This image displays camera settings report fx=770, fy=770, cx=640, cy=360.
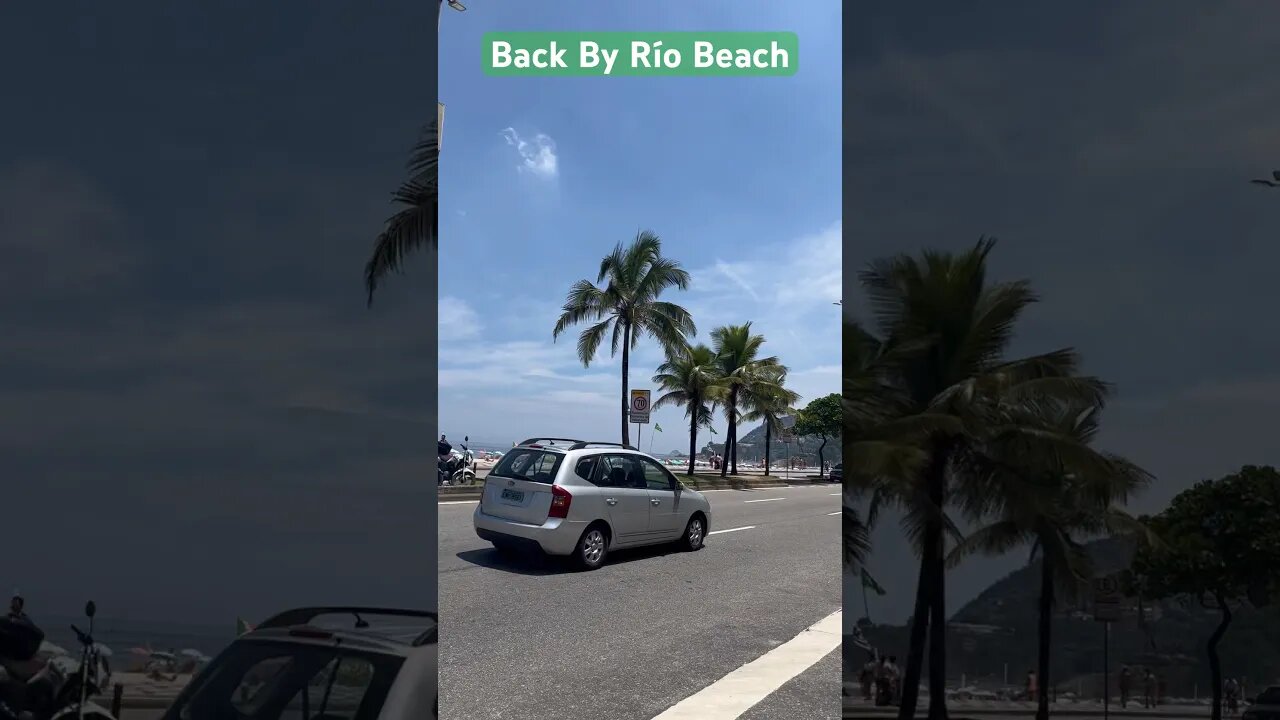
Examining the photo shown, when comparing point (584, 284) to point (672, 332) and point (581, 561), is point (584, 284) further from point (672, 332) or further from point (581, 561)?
point (581, 561)

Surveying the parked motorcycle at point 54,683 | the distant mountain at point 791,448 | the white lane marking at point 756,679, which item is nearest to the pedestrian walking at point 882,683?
the white lane marking at point 756,679

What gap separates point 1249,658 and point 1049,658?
535 millimetres

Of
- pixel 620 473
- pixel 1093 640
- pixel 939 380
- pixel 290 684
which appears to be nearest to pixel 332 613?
pixel 290 684

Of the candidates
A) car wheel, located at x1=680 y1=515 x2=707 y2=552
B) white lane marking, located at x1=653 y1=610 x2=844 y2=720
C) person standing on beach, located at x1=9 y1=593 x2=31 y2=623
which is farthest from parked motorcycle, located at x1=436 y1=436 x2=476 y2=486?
person standing on beach, located at x1=9 y1=593 x2=31 y2=623

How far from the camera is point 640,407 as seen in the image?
509 inches

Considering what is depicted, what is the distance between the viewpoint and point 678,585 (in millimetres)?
6832

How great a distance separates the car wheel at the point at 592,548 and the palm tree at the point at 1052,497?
514 centimetres

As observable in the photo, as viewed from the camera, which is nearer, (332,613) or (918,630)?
(918,630)

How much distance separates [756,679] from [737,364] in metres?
24.0

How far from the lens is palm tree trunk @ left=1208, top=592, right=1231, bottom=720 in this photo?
2.11 metres

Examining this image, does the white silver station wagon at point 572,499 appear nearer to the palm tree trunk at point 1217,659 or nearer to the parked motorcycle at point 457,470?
the palm tree trunk at point 1217,659

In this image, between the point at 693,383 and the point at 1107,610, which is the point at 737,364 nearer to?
the point at 693,383

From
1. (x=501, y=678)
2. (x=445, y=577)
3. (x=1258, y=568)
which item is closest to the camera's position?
(x=1258, y=568)

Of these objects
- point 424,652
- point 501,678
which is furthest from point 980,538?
point 501,678
